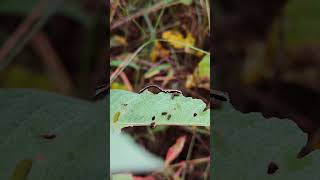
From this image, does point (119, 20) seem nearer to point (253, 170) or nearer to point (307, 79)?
point (253, 170)

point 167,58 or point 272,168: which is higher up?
point 167,58

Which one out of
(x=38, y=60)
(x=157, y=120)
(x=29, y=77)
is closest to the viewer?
(x=157, y=120)

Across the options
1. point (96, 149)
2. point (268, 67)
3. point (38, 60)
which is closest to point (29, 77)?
point (38, 60)

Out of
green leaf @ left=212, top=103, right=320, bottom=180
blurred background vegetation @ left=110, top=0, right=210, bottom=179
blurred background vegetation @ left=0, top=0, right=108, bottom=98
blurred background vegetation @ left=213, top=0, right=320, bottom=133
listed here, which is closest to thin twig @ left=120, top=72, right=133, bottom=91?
blurred background vegetation @ left=110, top=0, right=210, bottom=179

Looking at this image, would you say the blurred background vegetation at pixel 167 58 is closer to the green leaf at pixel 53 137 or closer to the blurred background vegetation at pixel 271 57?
the green leaf at pixel 53 137

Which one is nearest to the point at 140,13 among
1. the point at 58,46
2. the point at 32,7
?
the point at 32,7

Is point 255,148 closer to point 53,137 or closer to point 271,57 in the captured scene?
point 53,137
